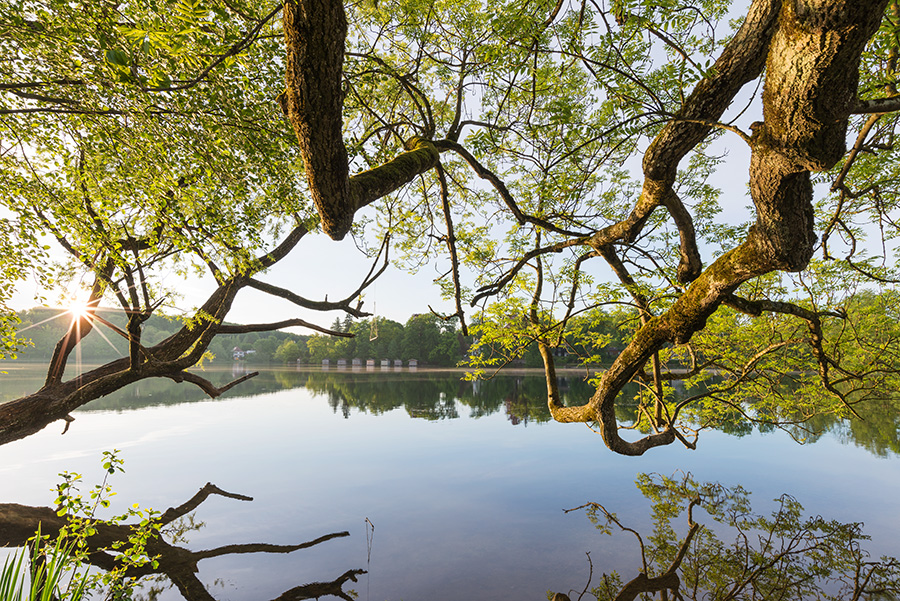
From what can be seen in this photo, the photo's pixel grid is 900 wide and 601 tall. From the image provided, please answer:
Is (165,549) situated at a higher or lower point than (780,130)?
lower

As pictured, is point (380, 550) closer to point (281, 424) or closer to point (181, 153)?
point (181, 153)

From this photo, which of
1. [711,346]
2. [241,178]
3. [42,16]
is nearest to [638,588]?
[711,346]

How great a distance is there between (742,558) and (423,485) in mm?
5668

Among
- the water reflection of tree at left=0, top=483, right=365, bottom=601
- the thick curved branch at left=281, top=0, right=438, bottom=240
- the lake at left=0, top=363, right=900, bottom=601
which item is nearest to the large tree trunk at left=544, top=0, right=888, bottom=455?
the thick curved branch at left=281, top=0, right=438, bottom=240

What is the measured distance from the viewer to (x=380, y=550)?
5.34 meters

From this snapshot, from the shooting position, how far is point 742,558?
15.9 feet

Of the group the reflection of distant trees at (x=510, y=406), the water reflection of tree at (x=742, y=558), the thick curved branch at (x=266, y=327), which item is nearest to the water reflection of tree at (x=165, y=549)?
the thick curved branch at (x=266, y=327)

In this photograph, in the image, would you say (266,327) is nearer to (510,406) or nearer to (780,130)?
(780,130)

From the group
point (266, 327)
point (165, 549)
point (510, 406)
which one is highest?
point (266, 327)

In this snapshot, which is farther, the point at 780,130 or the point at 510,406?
the point at 510,406

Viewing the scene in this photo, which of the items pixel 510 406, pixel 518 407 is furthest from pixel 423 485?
pixel 510 406

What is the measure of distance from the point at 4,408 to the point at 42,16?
4.38 metres

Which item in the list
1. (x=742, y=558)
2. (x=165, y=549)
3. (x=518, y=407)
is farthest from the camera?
(x=518, y=407)

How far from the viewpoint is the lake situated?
4.82 meters
